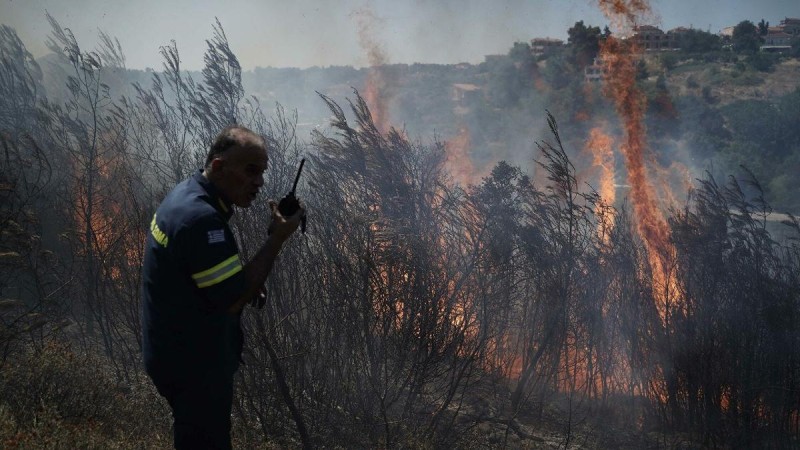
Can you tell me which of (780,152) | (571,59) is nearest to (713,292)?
(780,152)

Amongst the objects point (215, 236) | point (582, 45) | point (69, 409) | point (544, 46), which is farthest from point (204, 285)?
point (544, 46)

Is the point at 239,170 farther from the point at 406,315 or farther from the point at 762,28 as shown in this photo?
the point at 762,28

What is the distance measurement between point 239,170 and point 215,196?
16cm

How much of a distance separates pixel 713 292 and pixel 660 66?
53439 mm

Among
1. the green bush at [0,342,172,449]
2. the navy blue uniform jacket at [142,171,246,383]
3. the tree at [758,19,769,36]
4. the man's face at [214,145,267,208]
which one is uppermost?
the tree at [758,19,769,36]

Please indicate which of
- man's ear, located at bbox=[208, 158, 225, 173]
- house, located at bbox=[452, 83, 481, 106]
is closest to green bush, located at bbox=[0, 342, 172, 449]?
man's ear, located at bbox=[208, 158, 225, 173]

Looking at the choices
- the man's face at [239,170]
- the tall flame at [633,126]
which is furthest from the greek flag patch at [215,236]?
the tall flame at [633,126]

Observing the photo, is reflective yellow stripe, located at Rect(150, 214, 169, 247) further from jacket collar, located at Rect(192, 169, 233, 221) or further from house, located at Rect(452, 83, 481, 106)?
house, located at Rect(452, 83, 481, 106)

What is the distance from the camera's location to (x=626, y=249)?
1195cm

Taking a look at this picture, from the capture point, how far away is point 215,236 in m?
3.00

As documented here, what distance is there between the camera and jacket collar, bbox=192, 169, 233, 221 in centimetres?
321

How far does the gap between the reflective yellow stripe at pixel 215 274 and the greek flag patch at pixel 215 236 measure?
3.6 inches

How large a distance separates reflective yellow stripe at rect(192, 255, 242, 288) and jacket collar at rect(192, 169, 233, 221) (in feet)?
1.04

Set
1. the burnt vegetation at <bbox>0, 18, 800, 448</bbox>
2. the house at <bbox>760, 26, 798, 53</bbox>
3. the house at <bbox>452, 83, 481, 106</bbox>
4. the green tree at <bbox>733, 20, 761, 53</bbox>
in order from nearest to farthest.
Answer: the burnt vegetation at <bbox>0, 18, 800, 448</bbox>
the house at <bbox>452, 83, 481, 106</bbox>
the green tree at <bbox>733, 20, 761, 53</bbox>
the house at <bbox>760, 26, 798, 53</bbox>
